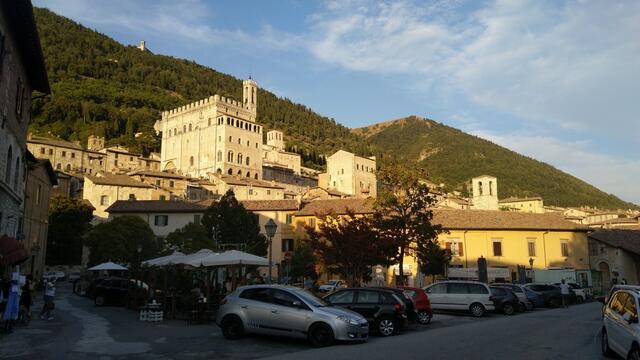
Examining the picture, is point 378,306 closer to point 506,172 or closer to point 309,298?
point 309,298

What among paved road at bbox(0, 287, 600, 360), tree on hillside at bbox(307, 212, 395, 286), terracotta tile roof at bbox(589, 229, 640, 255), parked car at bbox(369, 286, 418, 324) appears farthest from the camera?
terracotta tile roof at bbox(589, 229, 640, 255)

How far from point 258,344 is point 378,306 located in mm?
4647

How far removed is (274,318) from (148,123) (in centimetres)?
14012

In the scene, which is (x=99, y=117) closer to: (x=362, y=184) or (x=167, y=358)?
(x=362, y=184)

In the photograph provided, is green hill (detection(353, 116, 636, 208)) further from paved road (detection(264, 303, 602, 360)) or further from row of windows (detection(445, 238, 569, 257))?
paved road (detection(264, 303, 602, 360))

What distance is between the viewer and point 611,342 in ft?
35.6

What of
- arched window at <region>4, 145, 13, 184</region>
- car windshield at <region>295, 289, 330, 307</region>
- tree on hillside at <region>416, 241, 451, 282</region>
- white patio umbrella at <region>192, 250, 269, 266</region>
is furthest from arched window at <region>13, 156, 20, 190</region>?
tree on hillside at <region>416, 241, 451, 282</region>

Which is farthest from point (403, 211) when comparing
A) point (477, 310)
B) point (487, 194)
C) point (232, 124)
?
point (232, 124)

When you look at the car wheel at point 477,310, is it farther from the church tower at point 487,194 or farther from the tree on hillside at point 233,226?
the church tower at point 487,194

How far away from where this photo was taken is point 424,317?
67.5ft

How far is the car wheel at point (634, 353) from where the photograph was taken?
8.92 metres

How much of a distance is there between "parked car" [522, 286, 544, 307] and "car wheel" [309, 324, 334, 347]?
2113 centimetres

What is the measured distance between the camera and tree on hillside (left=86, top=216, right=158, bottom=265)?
48.9 meters

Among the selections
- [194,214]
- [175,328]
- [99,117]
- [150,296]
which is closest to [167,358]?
[175,328]
